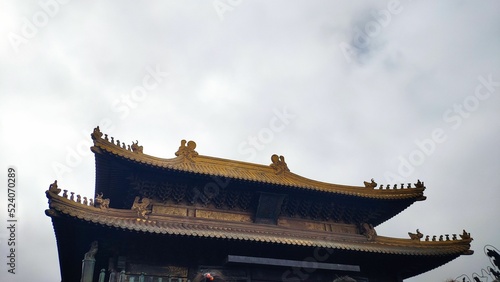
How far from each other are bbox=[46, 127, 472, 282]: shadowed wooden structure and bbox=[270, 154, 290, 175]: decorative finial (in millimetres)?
76

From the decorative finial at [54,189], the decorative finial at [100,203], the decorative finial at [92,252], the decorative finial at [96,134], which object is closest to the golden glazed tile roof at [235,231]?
the decorative finial at [54,189]

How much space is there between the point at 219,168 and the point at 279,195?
8.53ft

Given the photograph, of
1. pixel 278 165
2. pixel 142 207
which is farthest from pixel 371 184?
pixel 142 207

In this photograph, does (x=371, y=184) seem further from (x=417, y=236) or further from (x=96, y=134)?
(x=96, y=134)

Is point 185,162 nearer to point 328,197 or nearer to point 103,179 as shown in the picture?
point 103,179

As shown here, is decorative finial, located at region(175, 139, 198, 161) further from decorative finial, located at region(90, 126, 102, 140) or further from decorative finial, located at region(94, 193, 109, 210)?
decorative finial, located at region(94, 193, 109, 210)

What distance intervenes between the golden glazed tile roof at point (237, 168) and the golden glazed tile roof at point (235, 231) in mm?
1652

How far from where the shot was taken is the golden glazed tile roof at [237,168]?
1171 centimetres

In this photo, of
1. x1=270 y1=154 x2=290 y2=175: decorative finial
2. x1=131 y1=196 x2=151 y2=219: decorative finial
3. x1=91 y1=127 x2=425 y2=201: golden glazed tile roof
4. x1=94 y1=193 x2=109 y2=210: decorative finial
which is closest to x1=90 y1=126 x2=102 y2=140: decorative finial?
x1=91 y1=127 x2=425 y2=201: golden glazed tile roof

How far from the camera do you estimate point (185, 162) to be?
45.7ft

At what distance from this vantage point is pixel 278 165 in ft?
52.5

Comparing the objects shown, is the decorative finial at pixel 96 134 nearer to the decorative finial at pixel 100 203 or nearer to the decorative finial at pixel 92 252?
the decorative finial at pixel 100 203


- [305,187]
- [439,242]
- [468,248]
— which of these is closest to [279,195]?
[305,187]

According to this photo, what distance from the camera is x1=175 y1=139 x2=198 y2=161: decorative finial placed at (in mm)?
14210
